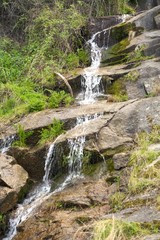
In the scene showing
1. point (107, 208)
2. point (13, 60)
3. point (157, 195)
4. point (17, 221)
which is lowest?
point (17, 221)

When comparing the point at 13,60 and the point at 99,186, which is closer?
the point at 99,186

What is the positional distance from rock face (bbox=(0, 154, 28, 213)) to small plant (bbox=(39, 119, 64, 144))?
90 cm

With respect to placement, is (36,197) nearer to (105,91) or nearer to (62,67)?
(105,91)

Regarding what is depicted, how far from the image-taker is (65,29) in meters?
13.6

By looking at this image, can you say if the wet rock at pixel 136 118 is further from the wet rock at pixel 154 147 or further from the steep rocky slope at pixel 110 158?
the wet rock at pixel 154 147

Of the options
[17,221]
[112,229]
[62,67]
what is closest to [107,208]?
[112,229]

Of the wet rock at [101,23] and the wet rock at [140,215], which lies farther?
the wet rock at [101,23]

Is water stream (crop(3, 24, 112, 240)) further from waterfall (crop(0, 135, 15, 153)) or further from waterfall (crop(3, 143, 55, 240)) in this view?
waterfall (crop(0, 135, 15, 153))

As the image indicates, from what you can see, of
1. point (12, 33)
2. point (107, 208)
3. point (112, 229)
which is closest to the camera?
point (112, 229)

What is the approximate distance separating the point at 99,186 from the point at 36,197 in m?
1.53

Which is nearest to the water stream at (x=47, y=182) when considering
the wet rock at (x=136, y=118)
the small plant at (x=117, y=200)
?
the wet rock at (x=136, y=118)

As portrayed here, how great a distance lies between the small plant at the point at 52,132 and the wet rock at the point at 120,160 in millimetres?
1946

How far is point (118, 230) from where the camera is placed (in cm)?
445

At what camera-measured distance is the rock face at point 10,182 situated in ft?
22.2
